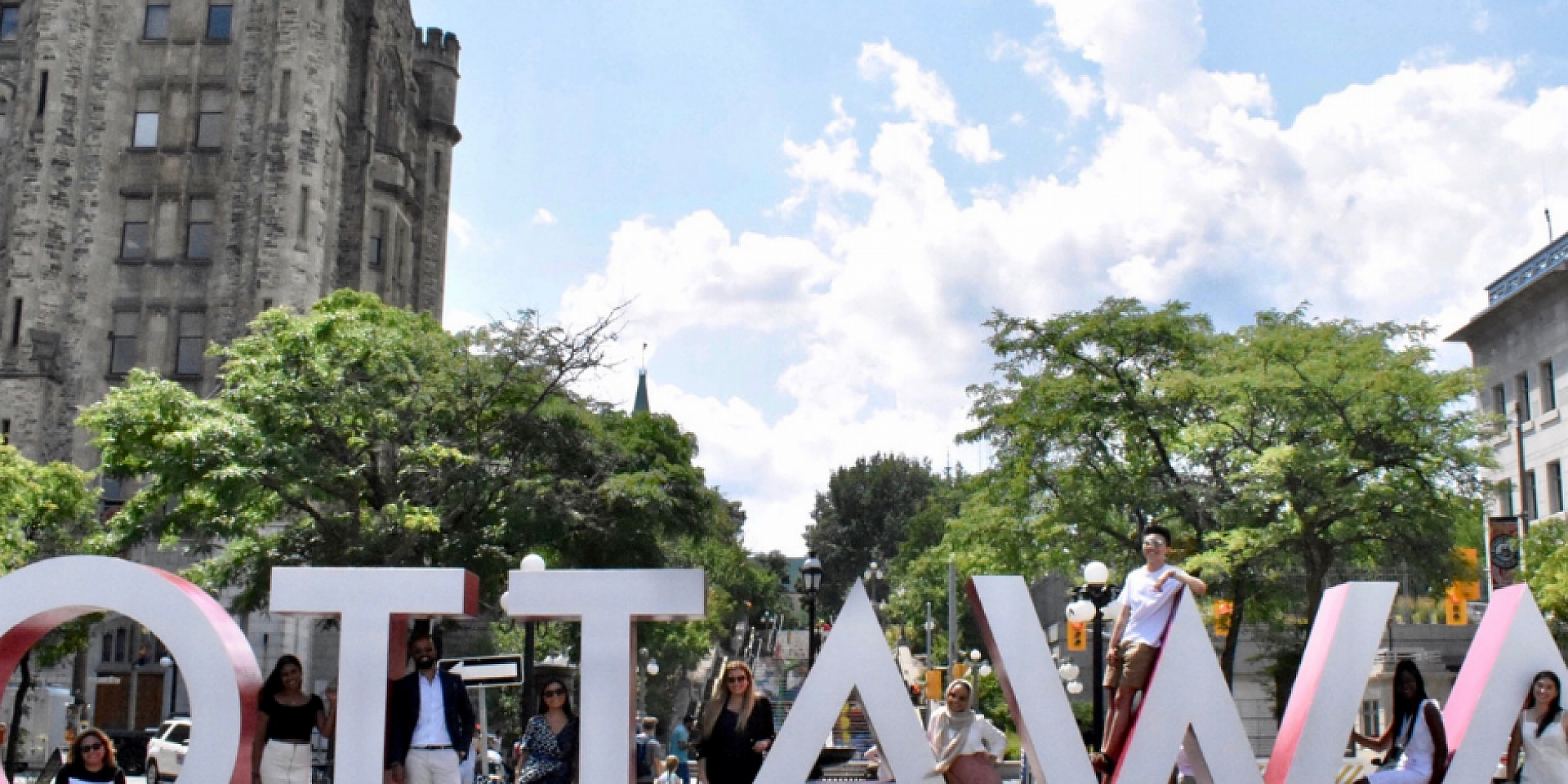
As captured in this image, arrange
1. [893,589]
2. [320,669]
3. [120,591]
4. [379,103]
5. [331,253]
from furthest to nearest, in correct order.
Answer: [893,589] → [379,103] → [331,253] → [320,669] → [120,591]

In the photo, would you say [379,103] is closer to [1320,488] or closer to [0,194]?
[0,194]

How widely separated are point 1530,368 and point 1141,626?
4695cm

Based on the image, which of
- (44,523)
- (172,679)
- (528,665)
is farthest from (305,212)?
(528,665)

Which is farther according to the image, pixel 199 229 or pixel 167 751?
pixel 199 229

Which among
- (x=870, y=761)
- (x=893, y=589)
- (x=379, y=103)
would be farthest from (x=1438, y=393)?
(x=893, y=589)

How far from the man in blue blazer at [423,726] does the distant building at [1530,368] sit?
44454 mm

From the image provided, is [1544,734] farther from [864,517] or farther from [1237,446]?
[864,517]

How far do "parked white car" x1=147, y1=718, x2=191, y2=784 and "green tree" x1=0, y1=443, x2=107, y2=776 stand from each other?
5.15 meters

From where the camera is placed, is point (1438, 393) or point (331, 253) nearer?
point (1438, 393)

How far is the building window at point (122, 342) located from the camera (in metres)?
52.9

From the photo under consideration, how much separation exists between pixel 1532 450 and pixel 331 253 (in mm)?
42099

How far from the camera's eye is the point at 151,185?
53.9 metres

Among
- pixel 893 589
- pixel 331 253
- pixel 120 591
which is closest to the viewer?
pixel 120 591

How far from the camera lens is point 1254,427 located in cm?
3275
